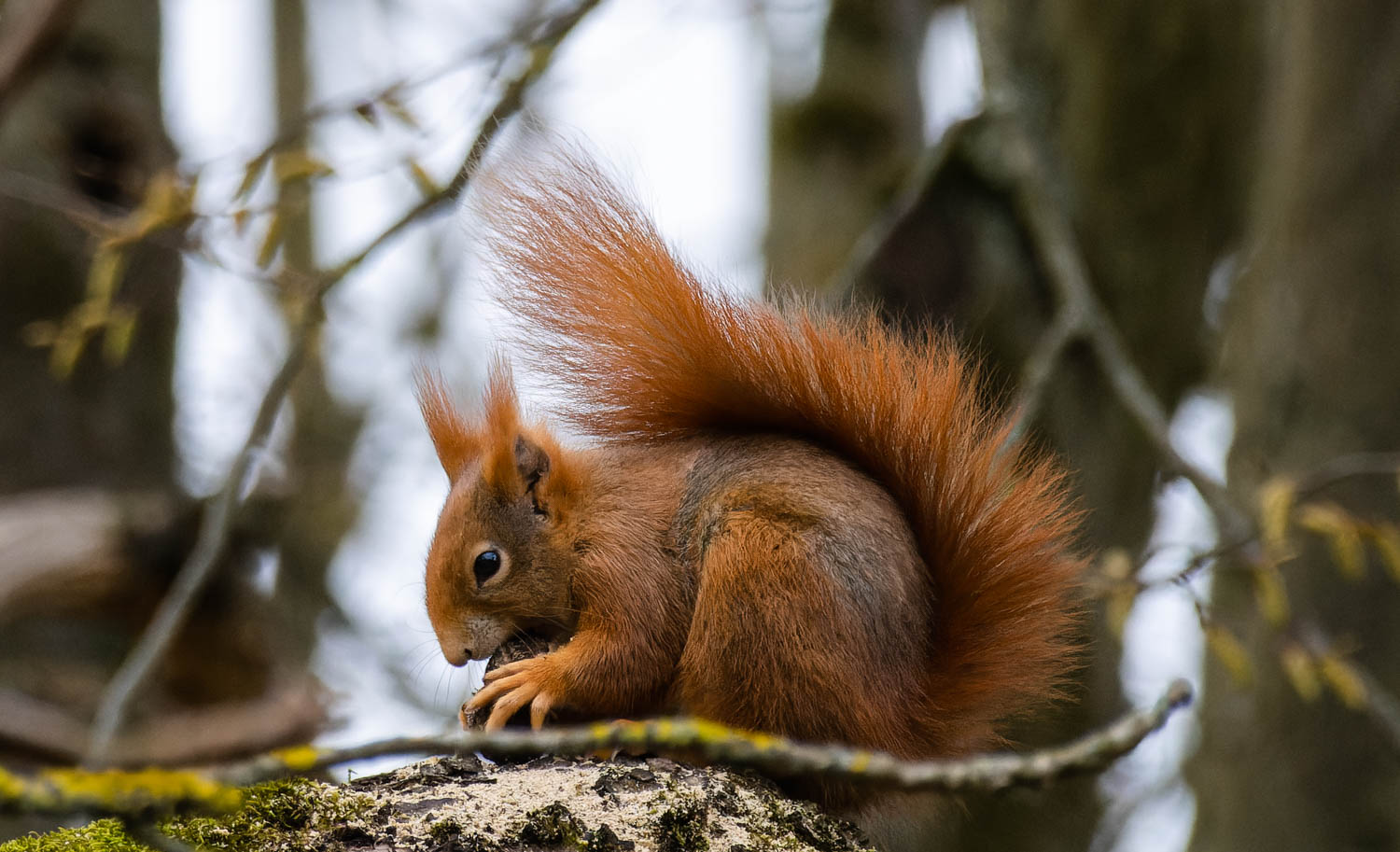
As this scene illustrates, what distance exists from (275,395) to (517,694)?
943 millimetres

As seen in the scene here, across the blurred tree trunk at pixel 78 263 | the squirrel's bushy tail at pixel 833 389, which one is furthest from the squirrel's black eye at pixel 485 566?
the blurred tree trunk at pixel 78 263

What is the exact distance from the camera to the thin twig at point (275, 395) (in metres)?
1.89

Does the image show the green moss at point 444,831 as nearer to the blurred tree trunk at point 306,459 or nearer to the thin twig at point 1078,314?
the thin twig at point 1078,314

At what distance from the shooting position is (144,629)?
9.49ft

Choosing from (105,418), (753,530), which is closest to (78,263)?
(105,418)

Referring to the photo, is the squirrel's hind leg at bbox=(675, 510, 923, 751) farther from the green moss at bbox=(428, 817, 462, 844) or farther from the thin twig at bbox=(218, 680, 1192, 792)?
the thin twig at bbox=(218, 680, 1192, 792)

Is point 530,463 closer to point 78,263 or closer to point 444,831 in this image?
point 444,831

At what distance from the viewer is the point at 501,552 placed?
167 centimetres

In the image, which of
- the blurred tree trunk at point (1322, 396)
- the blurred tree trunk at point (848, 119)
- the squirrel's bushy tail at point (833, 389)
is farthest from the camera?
the blurred tree trunk at point (848, 119)

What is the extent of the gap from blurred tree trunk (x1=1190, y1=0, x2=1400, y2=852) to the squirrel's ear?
2.28m

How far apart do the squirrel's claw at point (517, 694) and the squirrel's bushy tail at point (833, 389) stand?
1.17 feet

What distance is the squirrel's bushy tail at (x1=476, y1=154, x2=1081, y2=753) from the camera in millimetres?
1527

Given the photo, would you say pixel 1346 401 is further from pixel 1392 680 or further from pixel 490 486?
pixel 490 486

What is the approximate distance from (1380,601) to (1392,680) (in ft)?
0.69
